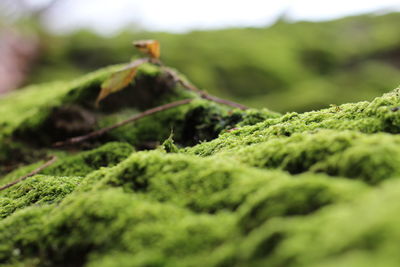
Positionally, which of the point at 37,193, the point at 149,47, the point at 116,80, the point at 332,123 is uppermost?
the point at 149,47

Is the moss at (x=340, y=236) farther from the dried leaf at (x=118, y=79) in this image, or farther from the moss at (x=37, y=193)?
the dried leaf at (x=118, y=79)

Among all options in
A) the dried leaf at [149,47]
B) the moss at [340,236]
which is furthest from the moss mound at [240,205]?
the dried leaf at [149,47]

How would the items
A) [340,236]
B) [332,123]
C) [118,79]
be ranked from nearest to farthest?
[340,236] → [332,123] → [118,79]

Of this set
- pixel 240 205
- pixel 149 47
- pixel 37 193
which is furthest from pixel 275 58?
pixel 240 205

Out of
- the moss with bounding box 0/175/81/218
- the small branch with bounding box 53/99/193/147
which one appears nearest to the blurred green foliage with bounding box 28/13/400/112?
the small branch with bounding box 53/99/193/147

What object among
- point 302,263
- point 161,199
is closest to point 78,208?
point 161,199

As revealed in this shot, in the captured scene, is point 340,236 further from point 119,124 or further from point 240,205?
point 119,124

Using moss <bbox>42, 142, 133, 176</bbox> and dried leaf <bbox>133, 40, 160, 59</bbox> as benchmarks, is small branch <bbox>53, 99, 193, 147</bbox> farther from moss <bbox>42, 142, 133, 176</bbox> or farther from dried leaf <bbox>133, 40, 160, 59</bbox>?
dried leaf <bbox>133, 40, 160, 59</bbox>
